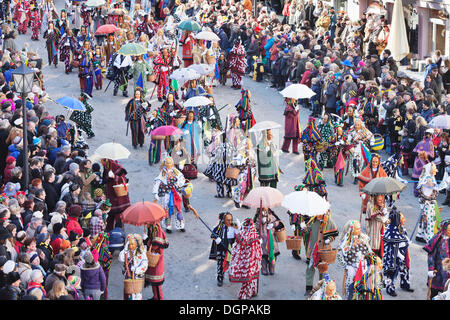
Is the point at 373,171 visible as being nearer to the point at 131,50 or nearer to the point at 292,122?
the point at 292,122

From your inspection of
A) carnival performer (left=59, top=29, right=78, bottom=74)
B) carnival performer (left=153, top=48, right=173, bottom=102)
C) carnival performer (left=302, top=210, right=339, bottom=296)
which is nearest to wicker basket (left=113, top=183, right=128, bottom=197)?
carnival performer (left=302, top=210, right=339, bottom=296)

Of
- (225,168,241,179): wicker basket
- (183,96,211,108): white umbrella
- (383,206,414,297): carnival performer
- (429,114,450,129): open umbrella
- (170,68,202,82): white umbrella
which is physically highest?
(170,68,202,82): white umbrella

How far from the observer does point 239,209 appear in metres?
17.8

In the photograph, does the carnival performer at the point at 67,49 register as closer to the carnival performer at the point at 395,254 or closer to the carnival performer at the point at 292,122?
the carnival performer at the point at 292,122

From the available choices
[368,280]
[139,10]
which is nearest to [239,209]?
[368,280]

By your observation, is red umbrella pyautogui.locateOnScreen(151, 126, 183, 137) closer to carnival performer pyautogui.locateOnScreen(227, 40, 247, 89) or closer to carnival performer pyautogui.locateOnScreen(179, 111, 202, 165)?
carnival performer pyautogui.locateOnScreen(179, 111, 202, 165)

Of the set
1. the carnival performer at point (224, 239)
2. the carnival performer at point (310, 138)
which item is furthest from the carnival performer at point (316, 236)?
the carnival performer at point (310, 138)

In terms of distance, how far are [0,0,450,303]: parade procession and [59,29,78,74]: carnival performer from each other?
8 cm

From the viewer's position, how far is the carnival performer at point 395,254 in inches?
567

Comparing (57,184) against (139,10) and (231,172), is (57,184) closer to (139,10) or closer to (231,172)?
(231,172)

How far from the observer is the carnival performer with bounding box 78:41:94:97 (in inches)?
953

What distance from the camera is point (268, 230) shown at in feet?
48.4

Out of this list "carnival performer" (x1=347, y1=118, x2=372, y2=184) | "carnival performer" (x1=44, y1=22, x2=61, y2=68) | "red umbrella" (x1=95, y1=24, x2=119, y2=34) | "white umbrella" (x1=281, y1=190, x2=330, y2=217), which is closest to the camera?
"white umbrella" (x1=281, y1=190, x2=330, y2=217)

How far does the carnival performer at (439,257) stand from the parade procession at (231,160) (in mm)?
21
